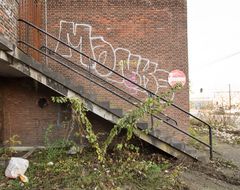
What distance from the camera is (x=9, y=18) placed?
732 centimetres

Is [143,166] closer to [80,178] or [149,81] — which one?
[80,178]

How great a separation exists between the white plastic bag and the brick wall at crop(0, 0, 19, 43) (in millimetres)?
2735

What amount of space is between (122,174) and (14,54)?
3542 mm

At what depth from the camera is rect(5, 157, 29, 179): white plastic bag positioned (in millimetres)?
6654

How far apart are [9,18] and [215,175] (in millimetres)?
6047

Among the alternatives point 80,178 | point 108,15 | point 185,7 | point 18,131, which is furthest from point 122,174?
point 185,7

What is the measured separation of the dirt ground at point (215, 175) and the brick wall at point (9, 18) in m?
5.09

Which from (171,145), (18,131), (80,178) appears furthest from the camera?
(18,131)

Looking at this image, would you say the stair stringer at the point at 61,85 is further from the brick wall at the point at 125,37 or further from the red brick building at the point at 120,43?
the brick wall at the point at 125,37

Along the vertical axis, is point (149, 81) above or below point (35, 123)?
above

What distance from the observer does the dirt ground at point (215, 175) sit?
700 cm

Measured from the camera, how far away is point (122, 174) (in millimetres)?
6859

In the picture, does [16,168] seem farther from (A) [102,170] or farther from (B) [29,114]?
(B) [29,114]

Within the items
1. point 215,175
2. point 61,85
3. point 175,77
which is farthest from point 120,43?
point 215,175
